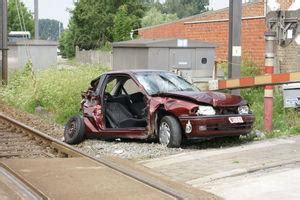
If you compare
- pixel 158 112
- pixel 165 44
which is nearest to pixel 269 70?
pixel 158 112

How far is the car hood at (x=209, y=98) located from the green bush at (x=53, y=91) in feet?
17.4

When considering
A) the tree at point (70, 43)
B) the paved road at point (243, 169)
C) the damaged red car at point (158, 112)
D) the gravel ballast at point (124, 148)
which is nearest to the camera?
the paved road at point (243, 169)

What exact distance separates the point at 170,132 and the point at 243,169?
214cm

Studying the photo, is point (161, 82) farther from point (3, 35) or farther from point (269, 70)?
point (3, 35)

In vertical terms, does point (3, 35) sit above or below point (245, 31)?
below

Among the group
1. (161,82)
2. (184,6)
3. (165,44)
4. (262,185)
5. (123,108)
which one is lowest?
(262,185)

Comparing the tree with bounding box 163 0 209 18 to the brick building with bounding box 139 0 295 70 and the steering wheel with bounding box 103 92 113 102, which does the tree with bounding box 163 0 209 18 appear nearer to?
the brick building with bounding box 139 0 295 70

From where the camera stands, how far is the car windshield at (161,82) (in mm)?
11258

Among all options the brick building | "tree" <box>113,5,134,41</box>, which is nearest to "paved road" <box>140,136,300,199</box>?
the brick building

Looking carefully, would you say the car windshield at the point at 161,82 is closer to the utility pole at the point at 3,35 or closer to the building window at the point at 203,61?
the building window at the point at 203,61

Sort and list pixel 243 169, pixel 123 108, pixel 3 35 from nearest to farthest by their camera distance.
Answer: pixel 243 169 < pixel 123 108 < pixel 3 35

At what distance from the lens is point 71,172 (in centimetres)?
816

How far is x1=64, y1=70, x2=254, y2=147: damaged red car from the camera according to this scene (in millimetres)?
10211

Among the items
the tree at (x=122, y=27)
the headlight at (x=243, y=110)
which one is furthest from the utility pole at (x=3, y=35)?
the tree at (x=122, y=27)
